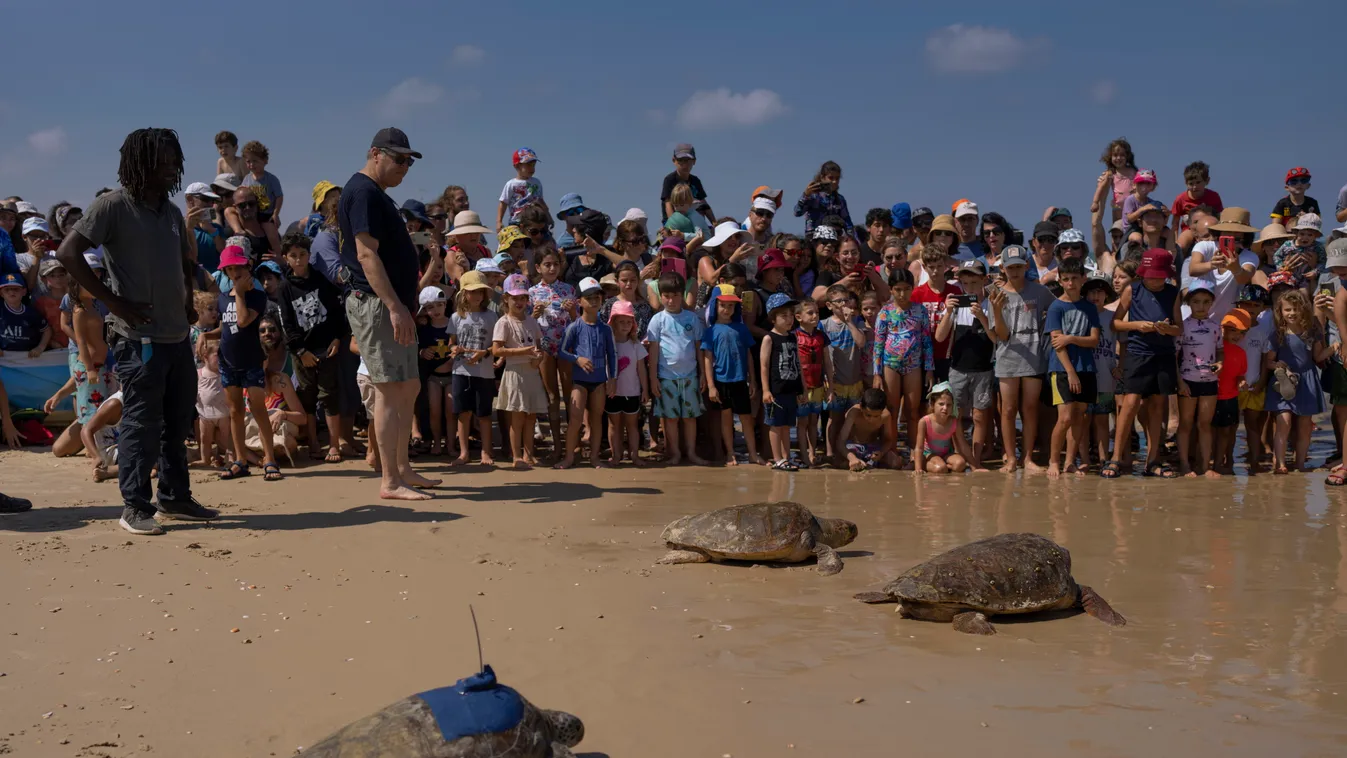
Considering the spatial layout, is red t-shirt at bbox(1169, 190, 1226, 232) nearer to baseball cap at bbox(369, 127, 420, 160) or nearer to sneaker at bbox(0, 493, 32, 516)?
baseball cap at bbox(369, 127, 420, 160)

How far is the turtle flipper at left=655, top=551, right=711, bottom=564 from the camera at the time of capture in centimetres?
546

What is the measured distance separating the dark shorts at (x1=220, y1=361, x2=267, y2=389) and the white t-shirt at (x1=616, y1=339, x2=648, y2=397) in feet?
9.40

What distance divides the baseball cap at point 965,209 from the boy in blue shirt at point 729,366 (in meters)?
2.87

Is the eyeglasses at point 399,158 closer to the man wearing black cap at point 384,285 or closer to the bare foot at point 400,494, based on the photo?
the man wearing black cap at point 384,285

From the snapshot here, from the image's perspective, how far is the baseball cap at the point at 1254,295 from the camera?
8.97 m

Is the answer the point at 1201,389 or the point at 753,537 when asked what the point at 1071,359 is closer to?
the point at 1201,389

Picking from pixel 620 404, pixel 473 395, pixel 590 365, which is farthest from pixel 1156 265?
pixel 473 395

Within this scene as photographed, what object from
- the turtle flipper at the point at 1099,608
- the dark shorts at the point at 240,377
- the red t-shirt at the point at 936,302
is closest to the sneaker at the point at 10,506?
the dark shorts at the point at 240,377

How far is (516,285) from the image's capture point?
864 centimetres

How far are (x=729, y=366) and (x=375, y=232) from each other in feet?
11.8

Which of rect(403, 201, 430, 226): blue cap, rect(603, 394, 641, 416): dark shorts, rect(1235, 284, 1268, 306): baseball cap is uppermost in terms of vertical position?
rect(403, 201, 430, 226): blue cap

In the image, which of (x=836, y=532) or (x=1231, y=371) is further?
(x=1231, y=371)

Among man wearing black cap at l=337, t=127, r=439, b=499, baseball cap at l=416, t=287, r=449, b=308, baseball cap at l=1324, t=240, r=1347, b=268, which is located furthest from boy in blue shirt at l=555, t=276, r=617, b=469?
baseball cap at l=1324, t=240, r=1347, b=268

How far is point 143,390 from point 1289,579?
6.12m
